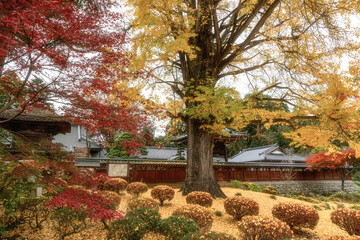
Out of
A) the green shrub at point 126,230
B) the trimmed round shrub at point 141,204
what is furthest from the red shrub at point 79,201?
the trimmed round shrub at point 141,204

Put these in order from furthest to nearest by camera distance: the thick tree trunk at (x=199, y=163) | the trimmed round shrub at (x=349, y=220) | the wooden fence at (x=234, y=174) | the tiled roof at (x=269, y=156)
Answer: the tiled roof at (x=269, y=156), the wooden fence at (x=234, y=174), the thick tree trunk at (x=199, y=163), the trimmed round shrub at (x=349, y=220)

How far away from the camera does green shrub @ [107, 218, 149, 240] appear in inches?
154

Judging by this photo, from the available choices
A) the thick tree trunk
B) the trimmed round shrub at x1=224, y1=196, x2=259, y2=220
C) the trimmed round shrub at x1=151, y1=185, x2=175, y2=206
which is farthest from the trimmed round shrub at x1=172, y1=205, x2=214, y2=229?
the thick tree trunk

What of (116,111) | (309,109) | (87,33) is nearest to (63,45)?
(87,33)

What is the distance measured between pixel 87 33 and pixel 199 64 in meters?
6.64

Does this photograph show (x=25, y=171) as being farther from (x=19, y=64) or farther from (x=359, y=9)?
(x=359, y=9)

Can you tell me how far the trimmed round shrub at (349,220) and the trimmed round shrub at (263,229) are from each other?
281 centimetres

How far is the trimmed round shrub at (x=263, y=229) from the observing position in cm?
406

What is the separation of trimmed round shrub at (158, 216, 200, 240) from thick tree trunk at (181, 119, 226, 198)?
15.2 feet

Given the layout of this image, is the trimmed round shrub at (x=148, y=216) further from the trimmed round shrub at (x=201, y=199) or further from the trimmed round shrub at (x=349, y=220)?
the trimmed round shrub at (x=349, y=220)

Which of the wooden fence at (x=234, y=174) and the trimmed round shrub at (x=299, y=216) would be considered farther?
the wooden fence at (x=234, y=174)

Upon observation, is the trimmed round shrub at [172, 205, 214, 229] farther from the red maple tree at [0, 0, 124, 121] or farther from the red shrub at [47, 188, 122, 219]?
the red maple tree at [0, 0, 124, 121]

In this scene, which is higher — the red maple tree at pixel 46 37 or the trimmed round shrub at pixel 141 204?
the red maple tree at pixel 46 37

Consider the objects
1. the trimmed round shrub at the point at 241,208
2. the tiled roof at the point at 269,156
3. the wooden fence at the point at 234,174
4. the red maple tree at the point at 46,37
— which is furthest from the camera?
the tiled roof at the point at 269,156
